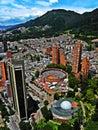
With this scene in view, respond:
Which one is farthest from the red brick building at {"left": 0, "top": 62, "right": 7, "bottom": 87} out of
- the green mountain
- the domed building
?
the green mountain

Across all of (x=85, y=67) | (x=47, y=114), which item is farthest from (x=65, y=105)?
(x=85, y=67)

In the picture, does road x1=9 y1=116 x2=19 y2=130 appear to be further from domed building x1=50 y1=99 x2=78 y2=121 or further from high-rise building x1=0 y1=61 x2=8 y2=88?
high-rise building x1=0 y1=61 x2=8 y2=88

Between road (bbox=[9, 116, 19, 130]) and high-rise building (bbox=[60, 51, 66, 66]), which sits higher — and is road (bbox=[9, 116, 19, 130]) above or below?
below

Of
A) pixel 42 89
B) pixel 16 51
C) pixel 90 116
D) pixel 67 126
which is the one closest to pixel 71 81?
pixel 42 89

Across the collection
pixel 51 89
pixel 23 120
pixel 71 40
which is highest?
pixel 71 40

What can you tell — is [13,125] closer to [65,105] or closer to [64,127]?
[65,105]

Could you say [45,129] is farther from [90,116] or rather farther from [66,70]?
[66,70]
